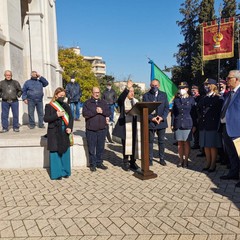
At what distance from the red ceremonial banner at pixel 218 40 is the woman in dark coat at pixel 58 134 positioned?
9035 millimetres

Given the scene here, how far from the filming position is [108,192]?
16.5ft

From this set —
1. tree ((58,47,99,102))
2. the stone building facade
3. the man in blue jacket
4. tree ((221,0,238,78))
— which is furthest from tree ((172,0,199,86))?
the man in blue jacket

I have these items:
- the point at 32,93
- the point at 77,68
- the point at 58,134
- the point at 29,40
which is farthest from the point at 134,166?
the point at 77,68

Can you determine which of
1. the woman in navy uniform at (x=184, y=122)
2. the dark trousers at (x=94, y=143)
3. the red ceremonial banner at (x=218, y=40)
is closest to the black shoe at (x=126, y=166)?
the dark trousers at (x=94, y=143)

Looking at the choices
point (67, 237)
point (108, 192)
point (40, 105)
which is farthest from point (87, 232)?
point (40, 105)

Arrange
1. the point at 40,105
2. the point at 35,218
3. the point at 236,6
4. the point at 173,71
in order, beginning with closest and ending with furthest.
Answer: the point at 35,218 → the point at 40,105 → the point at 236,6 → the point at 173,71

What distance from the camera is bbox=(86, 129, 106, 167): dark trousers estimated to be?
20.8 feet

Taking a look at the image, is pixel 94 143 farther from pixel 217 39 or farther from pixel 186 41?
pixel 186 41

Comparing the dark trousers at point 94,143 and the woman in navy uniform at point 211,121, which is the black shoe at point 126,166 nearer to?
the dark trousers at point 94,143

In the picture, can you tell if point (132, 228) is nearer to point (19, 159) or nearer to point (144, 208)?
point (144, 208)

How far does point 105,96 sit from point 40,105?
3682 millimetres

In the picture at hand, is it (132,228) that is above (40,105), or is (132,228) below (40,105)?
below

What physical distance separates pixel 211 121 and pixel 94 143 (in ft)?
8.40

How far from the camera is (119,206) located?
4371mm
